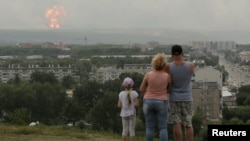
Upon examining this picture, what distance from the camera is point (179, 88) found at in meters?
6.32

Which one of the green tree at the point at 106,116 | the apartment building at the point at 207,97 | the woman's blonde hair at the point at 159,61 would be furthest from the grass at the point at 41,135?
the apartment building at the point at 207,97

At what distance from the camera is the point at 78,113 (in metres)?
33.4

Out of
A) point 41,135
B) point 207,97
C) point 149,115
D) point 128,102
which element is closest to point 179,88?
point 149,115

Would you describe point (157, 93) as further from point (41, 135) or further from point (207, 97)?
point (207, 97)

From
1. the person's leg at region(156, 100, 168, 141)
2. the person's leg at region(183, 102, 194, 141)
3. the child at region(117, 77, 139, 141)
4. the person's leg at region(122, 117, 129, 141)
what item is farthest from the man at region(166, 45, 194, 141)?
the person's leg at region(122, 117, 129, 141)

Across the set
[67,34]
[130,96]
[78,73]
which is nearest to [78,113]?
[130,96]

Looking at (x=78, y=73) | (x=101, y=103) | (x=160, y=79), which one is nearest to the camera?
(x=160, y=79)

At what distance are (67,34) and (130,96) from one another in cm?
16969

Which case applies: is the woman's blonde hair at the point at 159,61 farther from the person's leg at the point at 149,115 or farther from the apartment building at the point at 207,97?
the apartment building at the point at 207,97

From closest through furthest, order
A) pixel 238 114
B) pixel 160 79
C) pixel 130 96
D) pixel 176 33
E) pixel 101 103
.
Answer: pixel 160 79
pixel 130 96
pixel 101 103
pixel 238 114
pixel 176 33

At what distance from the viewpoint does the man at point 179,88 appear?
6.30m

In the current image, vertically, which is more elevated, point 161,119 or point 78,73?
point 161,119

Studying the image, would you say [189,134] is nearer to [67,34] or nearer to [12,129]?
[12,129]

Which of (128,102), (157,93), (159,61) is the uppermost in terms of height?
(159,61)
